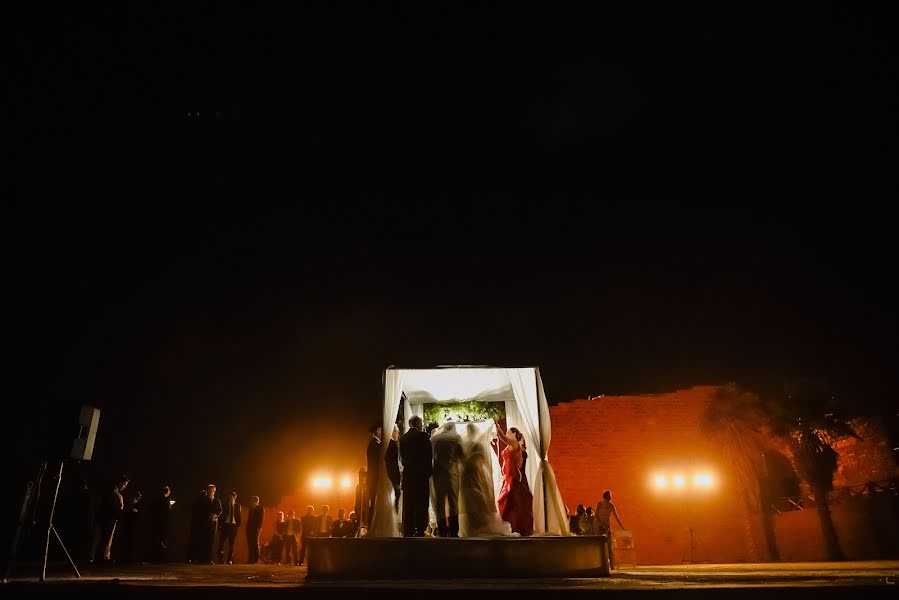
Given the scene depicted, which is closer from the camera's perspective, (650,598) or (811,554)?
(650,598)

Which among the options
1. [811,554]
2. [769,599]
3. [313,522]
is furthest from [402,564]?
[811,554]

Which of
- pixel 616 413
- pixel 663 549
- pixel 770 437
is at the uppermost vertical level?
pixel 616 413

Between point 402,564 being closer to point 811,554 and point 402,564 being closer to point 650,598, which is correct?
point 650,598

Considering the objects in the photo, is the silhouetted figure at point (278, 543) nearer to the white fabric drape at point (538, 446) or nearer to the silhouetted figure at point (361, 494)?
the silhouetted figure at point (361, 494)

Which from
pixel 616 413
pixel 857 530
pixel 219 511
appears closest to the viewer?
pixel 219 511

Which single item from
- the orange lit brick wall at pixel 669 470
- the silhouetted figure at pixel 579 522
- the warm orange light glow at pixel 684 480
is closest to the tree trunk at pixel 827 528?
the orange lit brick wall at pixel 669 470

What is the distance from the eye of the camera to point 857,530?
13547mm

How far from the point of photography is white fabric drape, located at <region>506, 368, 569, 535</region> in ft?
24.9

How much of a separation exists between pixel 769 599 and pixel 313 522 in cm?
1044

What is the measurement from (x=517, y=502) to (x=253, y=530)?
6379 millimetres

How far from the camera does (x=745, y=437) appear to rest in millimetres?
18781

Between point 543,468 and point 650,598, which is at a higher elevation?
point 543,468

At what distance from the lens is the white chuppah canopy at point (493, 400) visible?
739 cm

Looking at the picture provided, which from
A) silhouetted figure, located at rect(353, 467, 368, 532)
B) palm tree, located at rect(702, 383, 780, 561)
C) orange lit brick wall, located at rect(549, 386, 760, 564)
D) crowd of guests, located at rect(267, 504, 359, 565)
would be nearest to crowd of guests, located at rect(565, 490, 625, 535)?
silhouetted figure, located at rect(353, 467, 368, 532)
